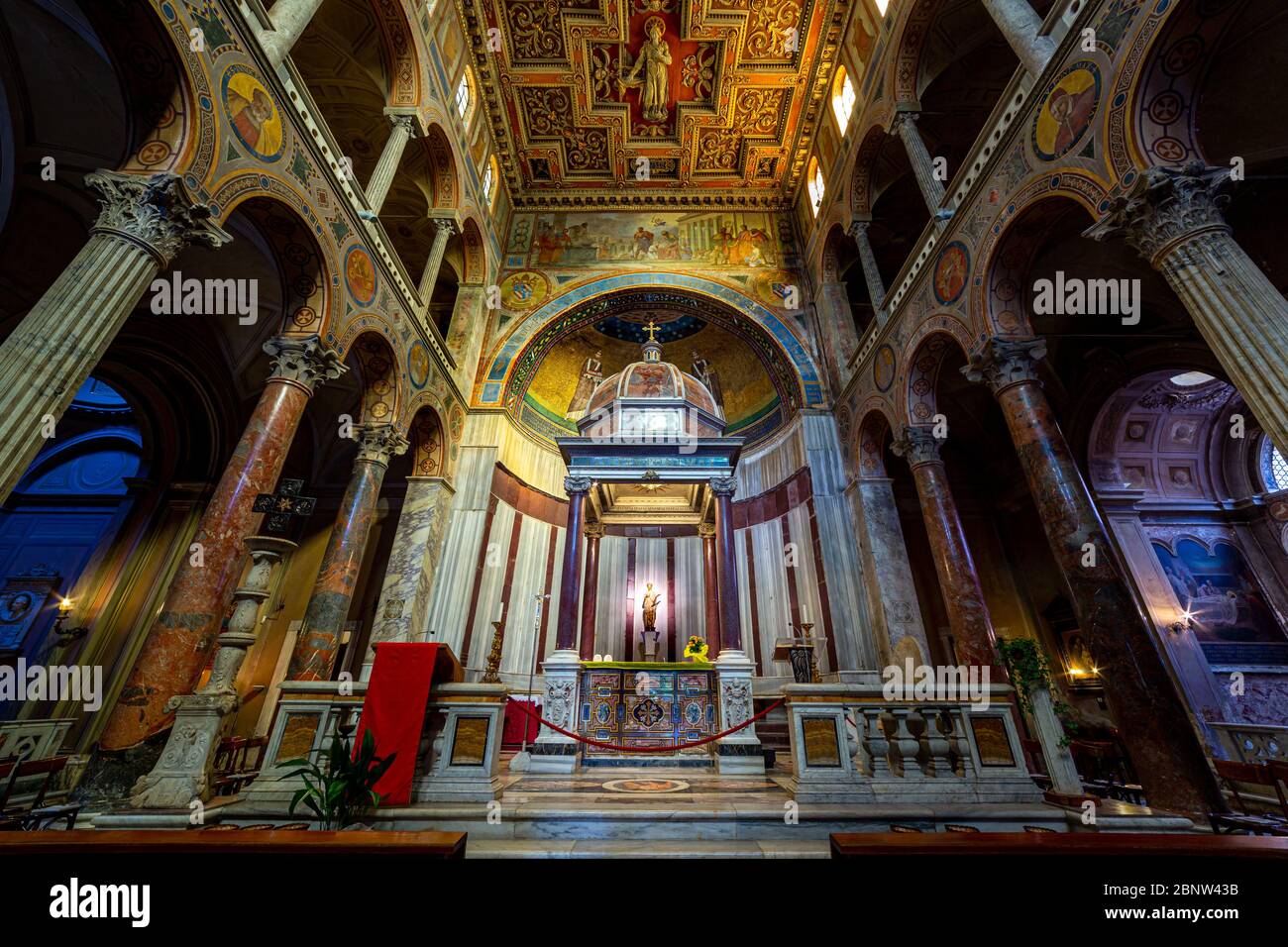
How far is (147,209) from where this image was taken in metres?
4.24

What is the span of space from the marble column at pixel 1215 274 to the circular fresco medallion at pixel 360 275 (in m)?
9.16

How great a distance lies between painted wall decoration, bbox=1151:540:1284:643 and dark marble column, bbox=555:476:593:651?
12.6 meters

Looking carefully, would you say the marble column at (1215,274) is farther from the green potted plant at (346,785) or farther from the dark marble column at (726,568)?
the green potted plant at (346,785)

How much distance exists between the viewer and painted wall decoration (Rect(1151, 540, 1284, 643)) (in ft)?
32.7

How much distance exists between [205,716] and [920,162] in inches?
466

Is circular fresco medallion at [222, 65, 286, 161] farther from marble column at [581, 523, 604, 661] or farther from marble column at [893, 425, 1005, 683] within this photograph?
marble column at [893, 425, 1005, 683]

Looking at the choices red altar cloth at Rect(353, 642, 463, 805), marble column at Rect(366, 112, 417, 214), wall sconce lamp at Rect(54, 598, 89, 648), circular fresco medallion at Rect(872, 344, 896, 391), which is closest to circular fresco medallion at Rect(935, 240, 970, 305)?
circular fresco medallion at Rect(872, 344, 896, 391)

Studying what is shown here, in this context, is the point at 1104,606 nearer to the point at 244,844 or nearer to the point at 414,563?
the point at 244,844

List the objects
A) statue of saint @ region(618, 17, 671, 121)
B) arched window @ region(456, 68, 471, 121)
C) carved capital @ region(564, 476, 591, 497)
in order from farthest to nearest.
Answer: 1. statue of saint @ region(618, 17, 671, 121)
2. arched window @ region(456, 68, 471, 121)
3. carved capital @ region(564, 476, 591, 497)

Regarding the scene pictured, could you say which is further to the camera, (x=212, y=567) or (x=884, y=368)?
(x=884, y=368)

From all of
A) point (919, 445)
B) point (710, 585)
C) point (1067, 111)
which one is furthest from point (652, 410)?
point (1067, 111)

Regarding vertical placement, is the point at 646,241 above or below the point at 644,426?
above
